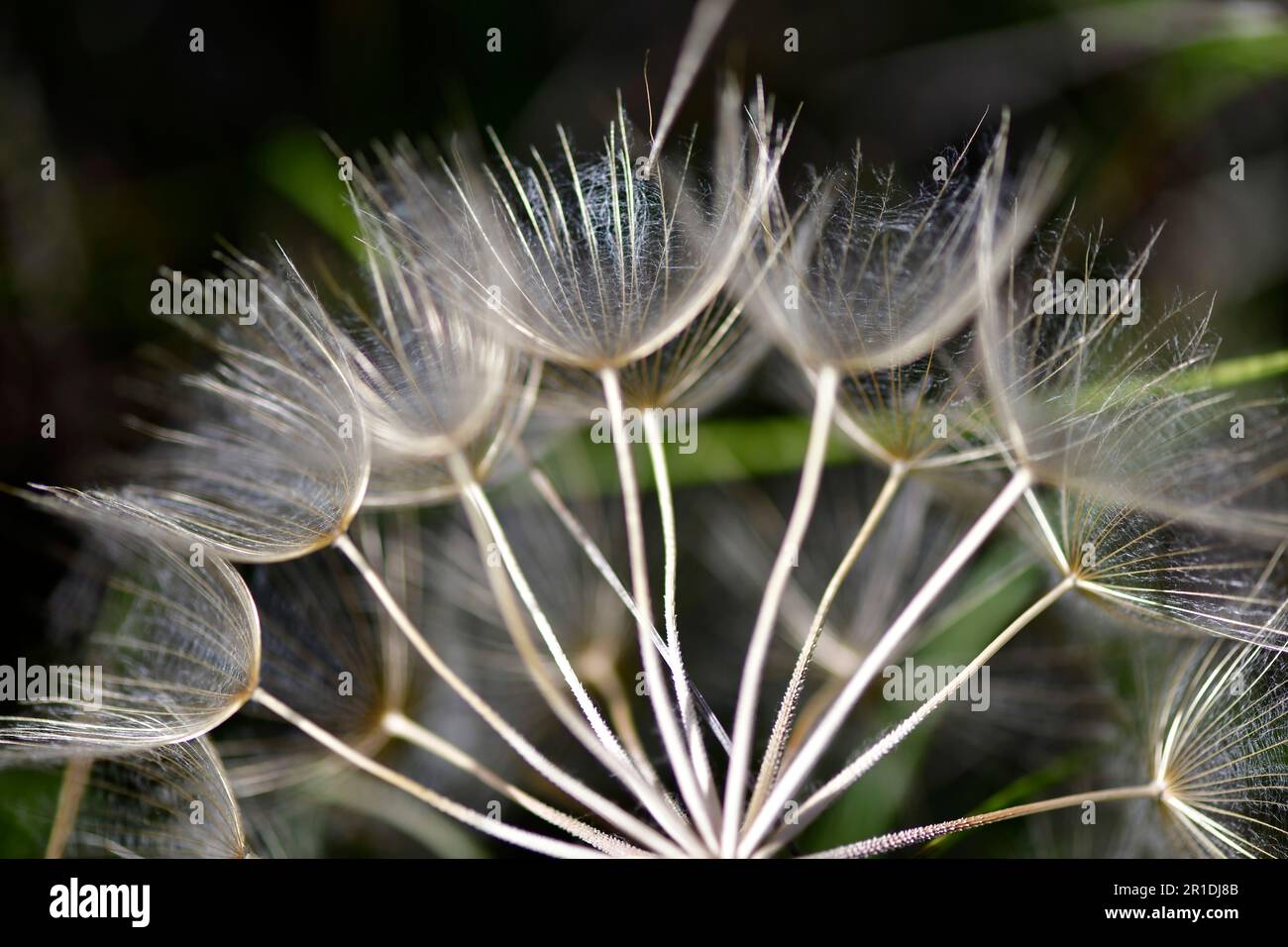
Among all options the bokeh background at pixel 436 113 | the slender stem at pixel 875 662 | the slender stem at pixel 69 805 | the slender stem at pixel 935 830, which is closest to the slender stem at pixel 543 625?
the slender stem at pixel 875 662

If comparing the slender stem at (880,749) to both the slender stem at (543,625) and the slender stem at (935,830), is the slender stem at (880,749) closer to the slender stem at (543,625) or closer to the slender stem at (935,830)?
the slender stem at (935,830)

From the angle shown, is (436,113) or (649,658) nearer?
(649,658)

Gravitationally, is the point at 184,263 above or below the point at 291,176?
below

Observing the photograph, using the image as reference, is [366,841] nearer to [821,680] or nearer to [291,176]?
[821,680]

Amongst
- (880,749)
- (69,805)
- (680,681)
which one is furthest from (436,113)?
(880,749)

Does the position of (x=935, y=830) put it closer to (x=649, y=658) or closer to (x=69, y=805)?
(x=649, y=658)

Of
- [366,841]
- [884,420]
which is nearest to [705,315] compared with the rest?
[884,420]

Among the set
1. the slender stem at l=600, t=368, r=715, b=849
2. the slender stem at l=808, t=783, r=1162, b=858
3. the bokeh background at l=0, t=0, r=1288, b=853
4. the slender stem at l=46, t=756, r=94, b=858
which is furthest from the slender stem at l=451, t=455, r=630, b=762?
the bokeh background at l=0, t=0, r=1288, b=853
